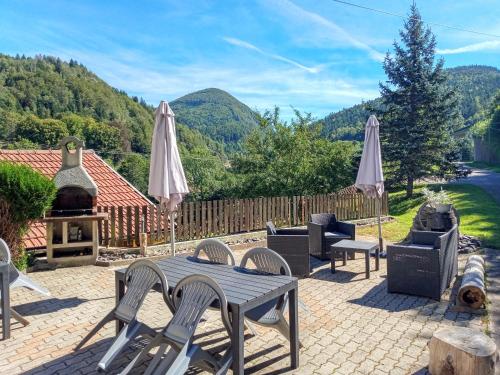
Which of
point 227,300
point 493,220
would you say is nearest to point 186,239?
point 227,300

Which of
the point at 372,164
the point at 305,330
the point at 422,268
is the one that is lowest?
the point at 305,330

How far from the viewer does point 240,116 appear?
Answer: 120m

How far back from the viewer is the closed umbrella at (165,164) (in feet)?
Result: 19.1

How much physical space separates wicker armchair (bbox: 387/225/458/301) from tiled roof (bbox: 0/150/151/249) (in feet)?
24.4

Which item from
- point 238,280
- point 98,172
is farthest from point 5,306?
point 98,172

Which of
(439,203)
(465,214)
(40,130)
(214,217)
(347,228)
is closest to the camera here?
(347,228)

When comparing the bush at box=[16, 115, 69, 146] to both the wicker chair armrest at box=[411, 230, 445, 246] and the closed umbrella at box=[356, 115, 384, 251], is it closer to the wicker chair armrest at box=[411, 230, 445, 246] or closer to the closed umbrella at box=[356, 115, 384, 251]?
the closed umbrella at box=[356, 115, 384, 251]

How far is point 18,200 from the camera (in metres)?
6.03

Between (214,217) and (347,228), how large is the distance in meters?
3.30

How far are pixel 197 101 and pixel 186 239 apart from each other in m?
126

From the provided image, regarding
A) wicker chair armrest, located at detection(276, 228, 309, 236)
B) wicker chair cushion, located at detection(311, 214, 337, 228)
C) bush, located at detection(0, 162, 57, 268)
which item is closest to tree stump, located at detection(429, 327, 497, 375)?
wicker chair armrest, located at detection(276, 228, 309, 236)

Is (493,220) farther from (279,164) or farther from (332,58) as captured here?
(332,58)

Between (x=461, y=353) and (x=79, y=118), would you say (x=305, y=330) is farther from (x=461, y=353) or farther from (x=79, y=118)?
(x=79, y=118)

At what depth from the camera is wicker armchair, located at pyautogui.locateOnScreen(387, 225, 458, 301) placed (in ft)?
16.4
